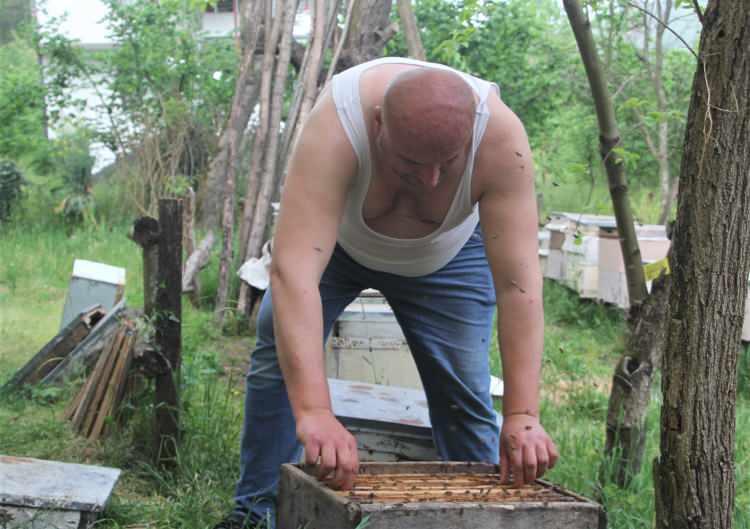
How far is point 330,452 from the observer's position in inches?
93.0

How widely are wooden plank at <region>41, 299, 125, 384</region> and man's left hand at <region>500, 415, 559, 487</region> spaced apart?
305cm

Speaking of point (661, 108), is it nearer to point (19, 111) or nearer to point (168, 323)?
point (168, 323)

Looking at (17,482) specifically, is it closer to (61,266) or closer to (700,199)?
(700,199)

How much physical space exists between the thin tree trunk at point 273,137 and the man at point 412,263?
4179 millimetres

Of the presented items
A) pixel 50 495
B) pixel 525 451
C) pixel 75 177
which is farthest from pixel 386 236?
pixel 75 177

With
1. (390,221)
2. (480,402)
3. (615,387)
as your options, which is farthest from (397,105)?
(615,387)

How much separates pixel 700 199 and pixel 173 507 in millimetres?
2062

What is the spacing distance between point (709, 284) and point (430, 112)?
808mm

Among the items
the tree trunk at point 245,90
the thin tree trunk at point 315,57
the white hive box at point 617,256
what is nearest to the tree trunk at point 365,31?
the thin tree trunk at point 315,57

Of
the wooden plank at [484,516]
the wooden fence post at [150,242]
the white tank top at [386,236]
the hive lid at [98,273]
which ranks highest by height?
the white tank top at [386,236]

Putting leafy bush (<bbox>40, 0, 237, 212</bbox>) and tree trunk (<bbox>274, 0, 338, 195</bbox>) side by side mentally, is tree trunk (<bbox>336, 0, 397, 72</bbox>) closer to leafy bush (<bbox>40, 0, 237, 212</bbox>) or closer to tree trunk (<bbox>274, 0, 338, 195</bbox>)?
tree trunk (<bbox>274, 0, 338, 195</bbox>)

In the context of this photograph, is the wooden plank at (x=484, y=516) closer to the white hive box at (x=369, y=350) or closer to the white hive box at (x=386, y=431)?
the white hive box at (x=386, y=431)

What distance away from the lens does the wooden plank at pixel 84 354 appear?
203 inches

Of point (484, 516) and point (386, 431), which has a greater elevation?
point (484, 516)
